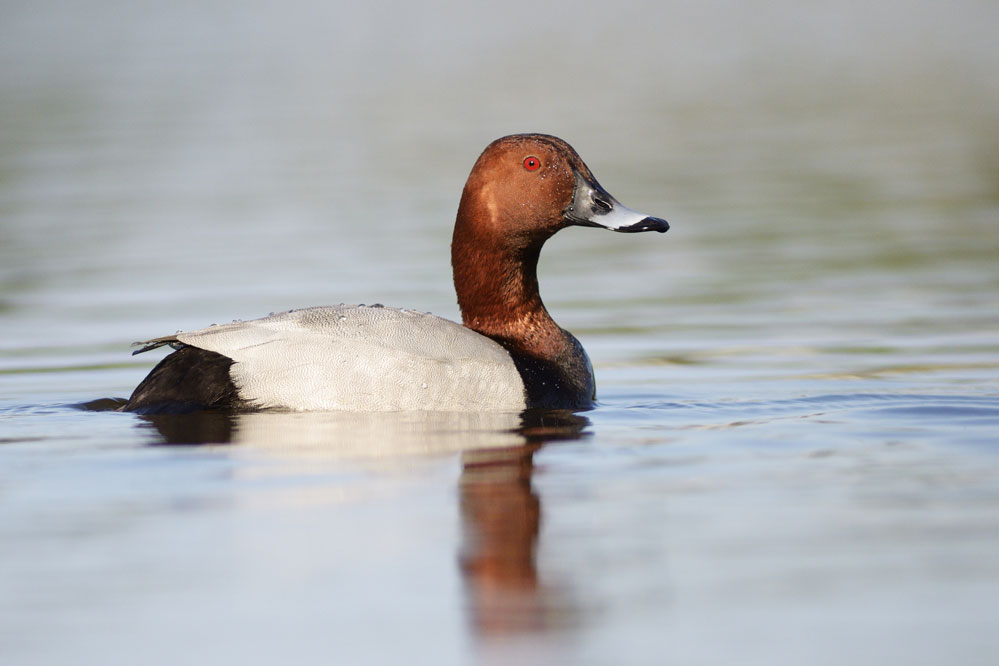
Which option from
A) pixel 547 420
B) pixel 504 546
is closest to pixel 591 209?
pixel 547 420

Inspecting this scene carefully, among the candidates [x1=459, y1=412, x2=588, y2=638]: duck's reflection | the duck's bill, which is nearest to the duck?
the duck's bill

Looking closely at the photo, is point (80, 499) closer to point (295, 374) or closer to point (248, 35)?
point (295, 374)

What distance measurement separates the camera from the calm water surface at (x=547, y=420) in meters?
4.25

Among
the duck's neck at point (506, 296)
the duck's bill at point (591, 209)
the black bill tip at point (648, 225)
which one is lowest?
the duck's neck at point (506, 296)

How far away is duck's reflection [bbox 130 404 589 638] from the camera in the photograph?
14.3 ft

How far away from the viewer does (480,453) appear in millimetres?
6305

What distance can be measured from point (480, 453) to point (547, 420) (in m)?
0.93

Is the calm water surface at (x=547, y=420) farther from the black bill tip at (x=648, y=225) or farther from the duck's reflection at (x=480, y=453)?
the black bill tip at (x=648, y=225)

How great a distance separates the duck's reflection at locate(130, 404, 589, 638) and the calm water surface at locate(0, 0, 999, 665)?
0.9 inches

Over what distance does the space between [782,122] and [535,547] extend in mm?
19121

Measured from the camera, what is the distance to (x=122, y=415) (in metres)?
7.40

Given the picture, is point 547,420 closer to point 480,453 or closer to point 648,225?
point 480,453

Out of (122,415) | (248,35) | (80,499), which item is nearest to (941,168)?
(122,415)

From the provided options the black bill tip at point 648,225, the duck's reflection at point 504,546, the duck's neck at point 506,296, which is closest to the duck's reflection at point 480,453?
the duck's reflection at point 504,546
